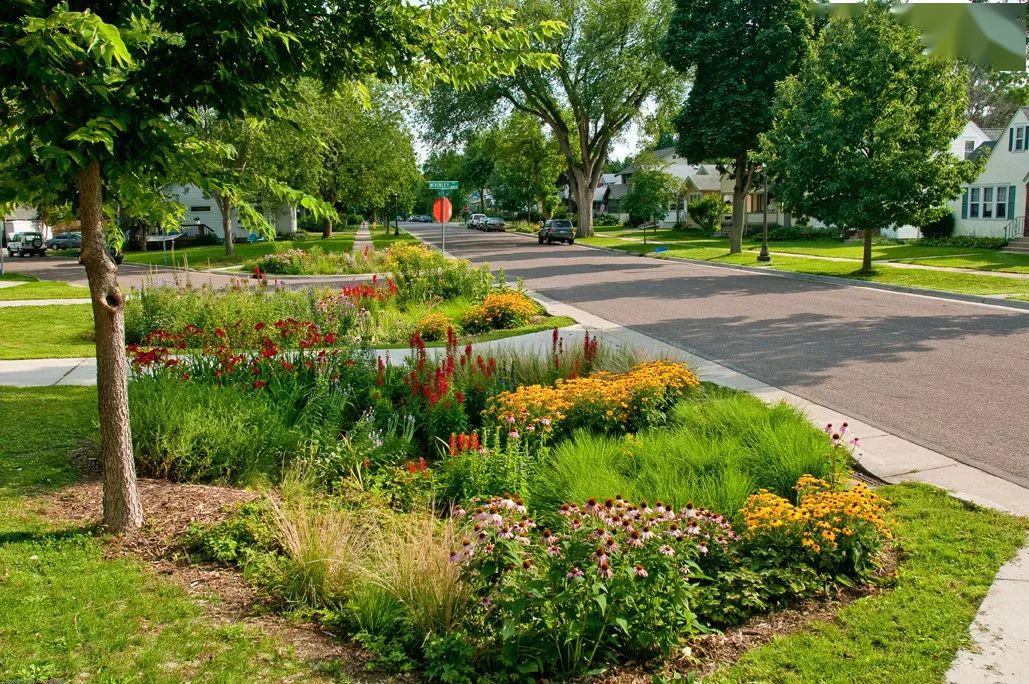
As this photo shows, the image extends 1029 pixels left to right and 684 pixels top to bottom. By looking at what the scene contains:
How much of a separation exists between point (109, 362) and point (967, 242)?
40.8 metres

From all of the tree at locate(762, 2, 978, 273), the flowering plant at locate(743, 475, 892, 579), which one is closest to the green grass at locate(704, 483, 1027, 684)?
the flowering plant at locate(743, 475, 892, 579)

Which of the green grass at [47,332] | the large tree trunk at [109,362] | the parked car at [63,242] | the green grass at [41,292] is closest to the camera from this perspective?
the large tree trunk at [109,362]

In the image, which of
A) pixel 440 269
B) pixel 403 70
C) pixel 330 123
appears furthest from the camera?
pixel 330 123

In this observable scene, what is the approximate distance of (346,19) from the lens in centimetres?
618

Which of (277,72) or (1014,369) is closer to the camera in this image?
(277,72)

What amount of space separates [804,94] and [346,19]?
77.2 ft

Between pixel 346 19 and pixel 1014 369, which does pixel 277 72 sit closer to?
pixel 346 19

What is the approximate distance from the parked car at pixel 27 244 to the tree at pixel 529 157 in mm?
32449

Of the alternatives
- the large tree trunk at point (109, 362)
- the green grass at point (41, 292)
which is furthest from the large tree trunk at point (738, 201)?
the large tree trunk at point (109, 362)

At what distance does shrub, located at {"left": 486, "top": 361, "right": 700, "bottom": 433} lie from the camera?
276 inches

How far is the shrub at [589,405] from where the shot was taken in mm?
7017

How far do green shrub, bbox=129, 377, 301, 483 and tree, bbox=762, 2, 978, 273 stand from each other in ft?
69.8

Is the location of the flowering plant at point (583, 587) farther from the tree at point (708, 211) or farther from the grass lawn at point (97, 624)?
the tree at point (708, 211)

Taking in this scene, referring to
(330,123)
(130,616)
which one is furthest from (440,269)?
(330,123)
